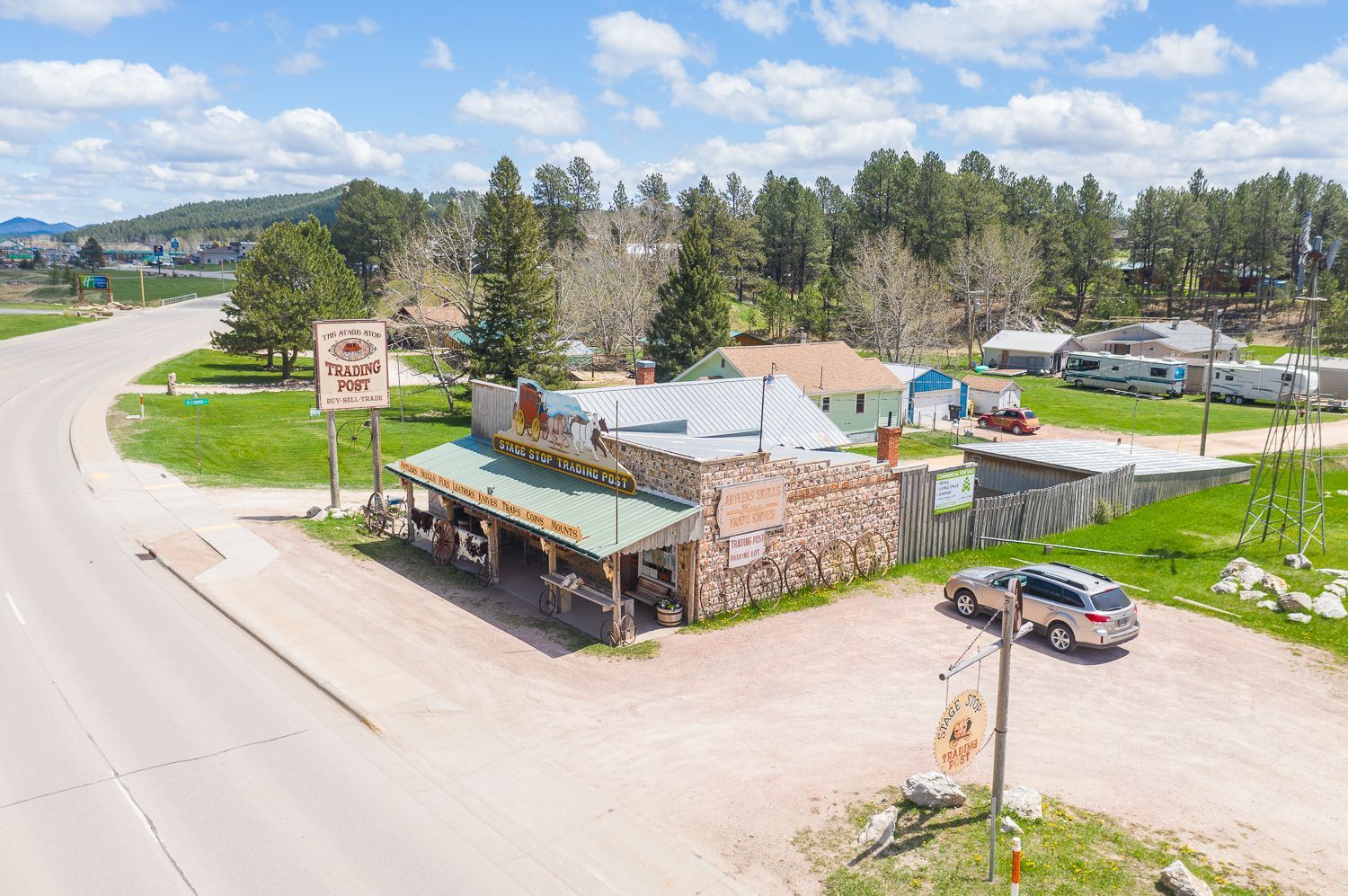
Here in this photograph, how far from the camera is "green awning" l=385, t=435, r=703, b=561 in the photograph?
21.0 metres

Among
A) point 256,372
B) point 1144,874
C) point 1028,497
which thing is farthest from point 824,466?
point 256,372

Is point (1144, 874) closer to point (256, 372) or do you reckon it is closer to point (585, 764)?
point (585, 764)

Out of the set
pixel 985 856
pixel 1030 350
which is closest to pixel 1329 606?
pixel 985 856

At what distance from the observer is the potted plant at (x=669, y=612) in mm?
22109

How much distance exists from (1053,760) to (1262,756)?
3870mm

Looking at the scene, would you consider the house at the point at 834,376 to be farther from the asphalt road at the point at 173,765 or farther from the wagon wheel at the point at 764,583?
the asphalt road at the point at 173,765

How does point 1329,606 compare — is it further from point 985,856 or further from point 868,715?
point 985,856

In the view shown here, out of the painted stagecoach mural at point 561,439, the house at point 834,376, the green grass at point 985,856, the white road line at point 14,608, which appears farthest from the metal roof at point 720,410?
the green grass at point 985,856

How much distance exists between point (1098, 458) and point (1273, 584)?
11.3 meters

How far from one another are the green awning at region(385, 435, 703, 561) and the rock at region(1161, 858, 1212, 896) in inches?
464

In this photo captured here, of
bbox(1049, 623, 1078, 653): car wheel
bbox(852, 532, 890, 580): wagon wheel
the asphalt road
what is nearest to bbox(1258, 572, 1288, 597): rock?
bbox(1049, 623, 1078, 653): car wheel

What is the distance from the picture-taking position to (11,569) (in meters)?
24.7

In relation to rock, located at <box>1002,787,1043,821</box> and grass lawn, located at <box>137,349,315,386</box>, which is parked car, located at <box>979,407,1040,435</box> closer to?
rock, located at <box>1002,787,1043,821</box>

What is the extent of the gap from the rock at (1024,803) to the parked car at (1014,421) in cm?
4293
